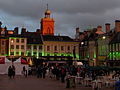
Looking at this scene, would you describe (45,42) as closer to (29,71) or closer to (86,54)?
(86,54)

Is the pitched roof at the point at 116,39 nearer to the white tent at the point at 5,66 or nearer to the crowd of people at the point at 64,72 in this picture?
the crowd of people at the point at 64,72

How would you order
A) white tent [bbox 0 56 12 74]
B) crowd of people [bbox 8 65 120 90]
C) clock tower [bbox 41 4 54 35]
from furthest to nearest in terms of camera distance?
1. clock tower [bbox 41 4 54 35]
2. white tent [bbox 0 56 12 74]
3. crowd of people [bbox 8 65 120 90]

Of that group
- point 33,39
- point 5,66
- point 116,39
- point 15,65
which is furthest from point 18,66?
point 33,39

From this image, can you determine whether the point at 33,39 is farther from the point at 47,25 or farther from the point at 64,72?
the point at 64,72

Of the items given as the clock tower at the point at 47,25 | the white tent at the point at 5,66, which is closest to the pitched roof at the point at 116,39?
the white tent at the point at 5,66

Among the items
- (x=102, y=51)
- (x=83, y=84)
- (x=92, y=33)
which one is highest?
(x=92, y=33)

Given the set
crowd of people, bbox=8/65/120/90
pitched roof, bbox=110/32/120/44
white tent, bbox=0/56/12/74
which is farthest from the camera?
pitched roof, bbox=110/32/120/44

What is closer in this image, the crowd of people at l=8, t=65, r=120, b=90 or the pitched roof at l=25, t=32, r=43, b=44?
the crowd of people at l=8, t=65, r=120, b=90

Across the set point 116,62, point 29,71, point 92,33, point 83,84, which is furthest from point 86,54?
point 83,84

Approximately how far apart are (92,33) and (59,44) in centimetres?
1183

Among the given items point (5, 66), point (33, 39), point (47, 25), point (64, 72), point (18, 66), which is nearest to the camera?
point (64, 72)

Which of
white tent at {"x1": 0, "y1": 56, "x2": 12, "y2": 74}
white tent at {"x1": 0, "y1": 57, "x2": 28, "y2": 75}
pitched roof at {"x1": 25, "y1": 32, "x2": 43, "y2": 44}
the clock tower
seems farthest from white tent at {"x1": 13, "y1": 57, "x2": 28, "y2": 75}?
the clock tower

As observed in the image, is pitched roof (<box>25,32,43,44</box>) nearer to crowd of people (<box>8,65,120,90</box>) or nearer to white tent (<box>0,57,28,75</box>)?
crowd of people (<box>8,65,120,90</box>)

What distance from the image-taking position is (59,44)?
91.2 m
